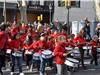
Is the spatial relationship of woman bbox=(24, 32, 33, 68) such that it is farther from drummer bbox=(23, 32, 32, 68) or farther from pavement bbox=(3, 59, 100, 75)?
pavement bbox=(3, 59, 100, 75)

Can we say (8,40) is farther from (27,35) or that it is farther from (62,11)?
(62,11)

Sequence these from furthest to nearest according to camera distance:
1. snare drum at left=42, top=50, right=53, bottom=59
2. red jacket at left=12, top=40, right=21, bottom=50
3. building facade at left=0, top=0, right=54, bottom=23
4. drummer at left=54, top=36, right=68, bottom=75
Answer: building facade at left=0, top=0, right=54, bottom=23
red jacket at left=12, top=40, right=21, bottom=50
snare drum at left=42, top=50, right=53, bottom=59
drummer at left=54, top=36, right=68, bottom=75

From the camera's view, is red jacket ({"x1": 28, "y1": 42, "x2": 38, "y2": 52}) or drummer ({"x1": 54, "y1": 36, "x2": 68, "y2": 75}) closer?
drummer ({"x1": 54, "y1": 36, "x2": 68, "y2": 75})

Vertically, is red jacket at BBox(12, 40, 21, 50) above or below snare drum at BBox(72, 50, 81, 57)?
above

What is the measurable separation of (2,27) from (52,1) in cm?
3488

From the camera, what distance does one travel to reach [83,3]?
173 ft

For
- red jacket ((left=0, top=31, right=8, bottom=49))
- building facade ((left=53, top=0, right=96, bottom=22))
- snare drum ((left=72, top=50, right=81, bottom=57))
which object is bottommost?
building facade ((left=53, top=0, right=96, bottom=22))

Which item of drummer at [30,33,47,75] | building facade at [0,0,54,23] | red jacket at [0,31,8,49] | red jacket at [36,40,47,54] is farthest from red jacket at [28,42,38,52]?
building facade at [0,0,54,23]

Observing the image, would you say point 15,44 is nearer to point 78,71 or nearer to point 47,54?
point 47,54

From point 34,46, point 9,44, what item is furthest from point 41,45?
point 9,44

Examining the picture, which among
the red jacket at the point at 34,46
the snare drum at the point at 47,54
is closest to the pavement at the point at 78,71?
the red jacket at the point at 34,46

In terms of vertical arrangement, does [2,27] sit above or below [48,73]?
above

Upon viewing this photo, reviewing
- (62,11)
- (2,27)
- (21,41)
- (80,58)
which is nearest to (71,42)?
(80,58)

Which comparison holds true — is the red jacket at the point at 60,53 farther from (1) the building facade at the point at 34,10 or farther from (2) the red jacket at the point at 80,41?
(1) the building facade at the point at 34,10
